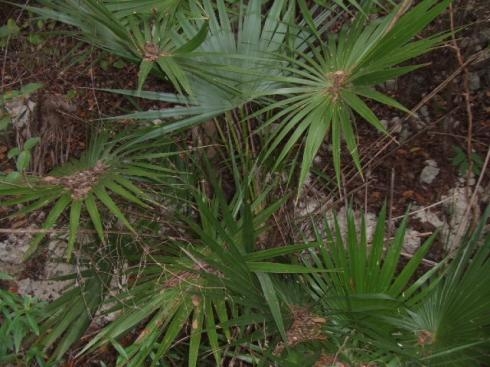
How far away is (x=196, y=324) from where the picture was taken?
144cm

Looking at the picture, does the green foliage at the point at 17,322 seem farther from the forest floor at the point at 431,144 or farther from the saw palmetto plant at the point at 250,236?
the forest floor at the point at 431,144

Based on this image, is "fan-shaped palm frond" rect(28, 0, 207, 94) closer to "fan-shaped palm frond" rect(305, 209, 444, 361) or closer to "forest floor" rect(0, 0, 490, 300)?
"forest floor" rect(0, 0, 490, 300)

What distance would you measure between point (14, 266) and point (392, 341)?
192 centimetres

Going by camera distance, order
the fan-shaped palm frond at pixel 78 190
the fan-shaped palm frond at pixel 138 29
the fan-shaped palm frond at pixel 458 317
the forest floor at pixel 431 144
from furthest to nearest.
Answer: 1. the forest floor at pixel 431 144
2. the fan-shaped palm frond at pixel 138 29
3. the fan-shaped palm frond at pixel 78 190
4. the fan-shaped palm frond at pixel 458 317

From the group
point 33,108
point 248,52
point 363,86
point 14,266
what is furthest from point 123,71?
point 363,86

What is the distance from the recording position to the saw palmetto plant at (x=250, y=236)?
131 cm

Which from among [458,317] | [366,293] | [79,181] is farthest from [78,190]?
[458,317]

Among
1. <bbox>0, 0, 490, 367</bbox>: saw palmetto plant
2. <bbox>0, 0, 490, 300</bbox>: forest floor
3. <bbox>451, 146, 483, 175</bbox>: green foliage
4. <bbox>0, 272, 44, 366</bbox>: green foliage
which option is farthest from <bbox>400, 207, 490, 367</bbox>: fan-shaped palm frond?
<bbox>0, 272, 44, 366</bbox>: green foliage

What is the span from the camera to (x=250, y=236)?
4.79 ft

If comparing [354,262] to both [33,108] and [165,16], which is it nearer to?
[165,16]

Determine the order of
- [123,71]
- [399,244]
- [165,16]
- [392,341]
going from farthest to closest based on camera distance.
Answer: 1. [123,71]
2. [165,16]
3. [399,244]
4. [392,341]

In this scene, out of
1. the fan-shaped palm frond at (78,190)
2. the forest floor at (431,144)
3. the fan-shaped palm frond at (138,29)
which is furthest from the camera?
the forest floor at (431,144)

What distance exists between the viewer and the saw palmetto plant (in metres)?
1.31

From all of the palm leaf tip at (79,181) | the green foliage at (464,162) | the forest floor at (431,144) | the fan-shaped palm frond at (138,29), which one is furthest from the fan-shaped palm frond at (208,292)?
the green foliage at (464,162)
